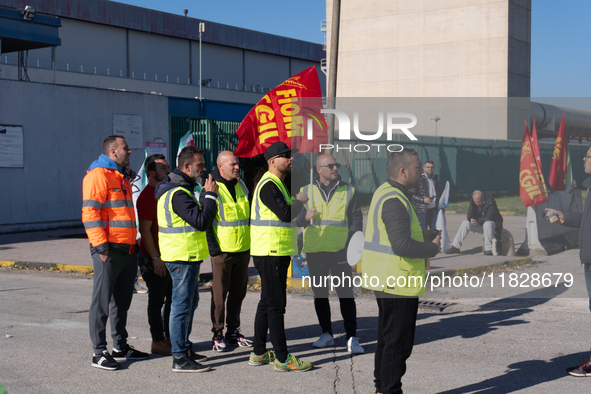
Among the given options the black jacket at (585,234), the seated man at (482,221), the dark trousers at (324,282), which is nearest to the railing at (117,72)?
the seated man at (482,221)

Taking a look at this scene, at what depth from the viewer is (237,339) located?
634cm

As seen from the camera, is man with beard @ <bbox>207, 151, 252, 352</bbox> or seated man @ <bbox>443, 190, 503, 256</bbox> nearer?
man with beard @ <bbox>207, 151, 252, 352</bbox>

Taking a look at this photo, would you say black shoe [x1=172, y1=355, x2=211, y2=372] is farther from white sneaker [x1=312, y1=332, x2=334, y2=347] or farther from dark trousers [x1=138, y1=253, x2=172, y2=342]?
white sneaker [x1=312, y1=332, x2=334, y2=347]

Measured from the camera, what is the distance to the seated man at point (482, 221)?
33.4 feet

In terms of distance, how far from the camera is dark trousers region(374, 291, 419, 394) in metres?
4.35

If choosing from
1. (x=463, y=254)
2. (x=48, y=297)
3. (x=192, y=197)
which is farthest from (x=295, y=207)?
(x=463, y=254)

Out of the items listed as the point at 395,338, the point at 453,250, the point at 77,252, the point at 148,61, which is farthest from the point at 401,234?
the point at 148,61

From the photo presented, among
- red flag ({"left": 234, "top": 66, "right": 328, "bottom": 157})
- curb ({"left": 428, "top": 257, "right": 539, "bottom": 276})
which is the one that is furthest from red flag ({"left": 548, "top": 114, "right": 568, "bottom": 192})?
red flag ({"left": 234, "top": 66, "right": 328, "bottom": 157})

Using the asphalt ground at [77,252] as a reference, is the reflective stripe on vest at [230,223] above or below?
above

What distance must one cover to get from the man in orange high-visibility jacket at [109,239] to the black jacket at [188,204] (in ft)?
1.41

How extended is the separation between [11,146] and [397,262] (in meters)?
15.7

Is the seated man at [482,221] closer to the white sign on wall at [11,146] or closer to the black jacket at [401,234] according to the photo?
the black jacket at [401,234]

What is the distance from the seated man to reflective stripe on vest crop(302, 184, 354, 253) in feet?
14.8

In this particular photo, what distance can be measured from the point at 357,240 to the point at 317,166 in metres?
0.87
